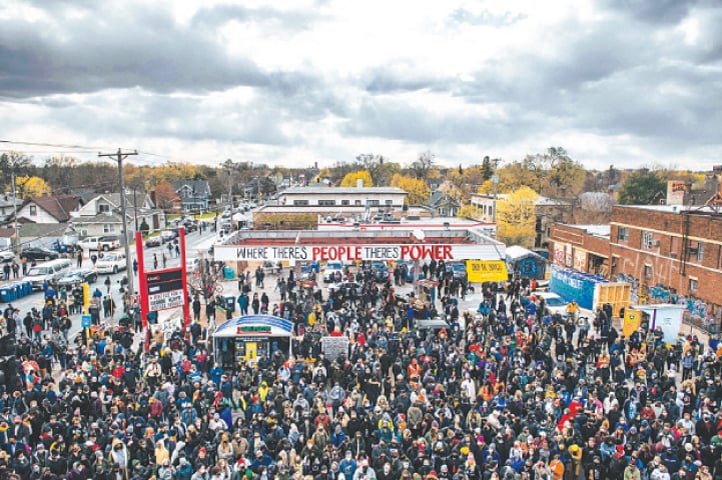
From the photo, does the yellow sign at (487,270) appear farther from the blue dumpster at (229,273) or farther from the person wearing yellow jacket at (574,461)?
the blue dumpster at (229,273)

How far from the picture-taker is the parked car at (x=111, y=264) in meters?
37.4

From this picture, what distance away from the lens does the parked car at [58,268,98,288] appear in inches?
1261

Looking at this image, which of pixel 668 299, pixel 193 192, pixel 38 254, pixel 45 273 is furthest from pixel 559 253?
pixel 193 192

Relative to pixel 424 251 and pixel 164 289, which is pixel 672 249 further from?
pixel 164 289

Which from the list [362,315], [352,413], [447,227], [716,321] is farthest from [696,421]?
[447,227]

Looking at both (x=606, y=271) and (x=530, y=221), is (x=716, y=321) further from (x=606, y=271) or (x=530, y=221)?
(x=530, y=221)

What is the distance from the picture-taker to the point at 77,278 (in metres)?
32.8

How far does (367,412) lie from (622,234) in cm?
2680

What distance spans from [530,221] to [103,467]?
148 ft

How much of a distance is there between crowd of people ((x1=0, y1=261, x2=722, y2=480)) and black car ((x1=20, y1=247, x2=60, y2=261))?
27265 mm

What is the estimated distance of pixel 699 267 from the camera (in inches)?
1073

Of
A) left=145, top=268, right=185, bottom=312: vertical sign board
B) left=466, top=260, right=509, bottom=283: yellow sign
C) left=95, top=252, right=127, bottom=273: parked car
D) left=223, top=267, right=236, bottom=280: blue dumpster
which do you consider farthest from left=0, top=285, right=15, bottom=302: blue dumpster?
left=466, top=260, right=509, bottom=283: yellow sign

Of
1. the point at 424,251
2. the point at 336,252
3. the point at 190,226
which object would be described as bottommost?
the point at 190,226

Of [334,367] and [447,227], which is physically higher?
[447,227]
